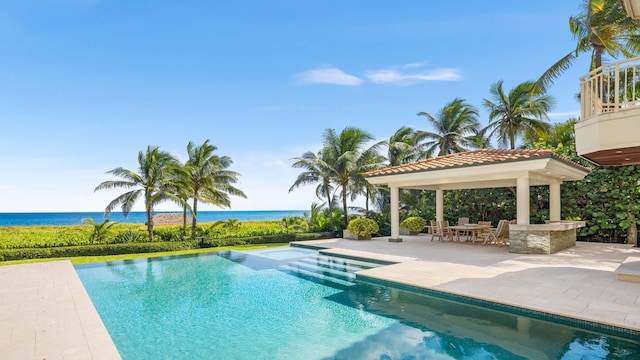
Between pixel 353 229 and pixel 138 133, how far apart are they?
16.6 m

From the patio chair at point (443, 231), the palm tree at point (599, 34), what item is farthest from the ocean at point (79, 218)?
the palm tree at point (599, 34)

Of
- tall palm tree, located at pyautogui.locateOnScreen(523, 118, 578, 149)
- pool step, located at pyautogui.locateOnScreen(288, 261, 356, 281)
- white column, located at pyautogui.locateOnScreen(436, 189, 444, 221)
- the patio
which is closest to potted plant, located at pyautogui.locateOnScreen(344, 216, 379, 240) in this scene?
white column, located at pyautogui.locateOnScreen(436, 189, 444, 221)

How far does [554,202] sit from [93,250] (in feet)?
63.8

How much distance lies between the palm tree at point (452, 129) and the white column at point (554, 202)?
797cm

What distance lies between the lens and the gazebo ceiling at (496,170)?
1136 cm

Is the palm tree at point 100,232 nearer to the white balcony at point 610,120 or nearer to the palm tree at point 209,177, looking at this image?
the palm tree at point 209,177

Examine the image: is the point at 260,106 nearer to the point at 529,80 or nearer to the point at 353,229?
the point at 353,229

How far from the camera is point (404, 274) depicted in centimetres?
877

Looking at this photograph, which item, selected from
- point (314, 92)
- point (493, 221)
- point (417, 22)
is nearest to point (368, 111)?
point (314, 92)

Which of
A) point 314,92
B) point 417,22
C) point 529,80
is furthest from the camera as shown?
point 314,92

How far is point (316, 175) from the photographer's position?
20.5 m

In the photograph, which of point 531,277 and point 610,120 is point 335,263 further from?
point 610,120

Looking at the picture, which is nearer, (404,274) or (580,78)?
(580,78)

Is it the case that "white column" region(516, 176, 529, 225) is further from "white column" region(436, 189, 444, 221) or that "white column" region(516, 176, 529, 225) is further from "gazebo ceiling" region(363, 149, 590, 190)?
"white column" region(436, 189, 444, 221)
